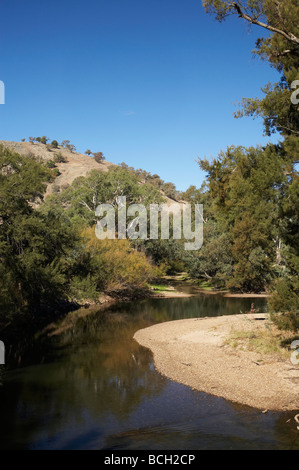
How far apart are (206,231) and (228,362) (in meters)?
43.9

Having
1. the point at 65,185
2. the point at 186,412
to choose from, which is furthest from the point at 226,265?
the point at 65,185

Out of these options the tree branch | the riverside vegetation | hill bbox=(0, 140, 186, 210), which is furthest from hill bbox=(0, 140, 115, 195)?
the tree branch

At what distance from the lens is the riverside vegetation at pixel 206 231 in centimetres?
1467

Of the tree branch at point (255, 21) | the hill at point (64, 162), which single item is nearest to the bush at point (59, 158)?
the hill at point (64, 162)

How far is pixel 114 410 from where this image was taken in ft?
43.6

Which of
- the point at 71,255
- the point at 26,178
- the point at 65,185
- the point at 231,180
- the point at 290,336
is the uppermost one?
the point at 65,185

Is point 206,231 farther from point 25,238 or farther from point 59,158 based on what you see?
point 59,158

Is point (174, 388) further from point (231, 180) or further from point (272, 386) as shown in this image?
point (231, 180)

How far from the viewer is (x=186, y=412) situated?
13039mm

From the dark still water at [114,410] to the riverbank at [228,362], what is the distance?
0.68 meters

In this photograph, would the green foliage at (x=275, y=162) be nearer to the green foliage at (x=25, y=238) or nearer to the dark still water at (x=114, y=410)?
the dark still water at (x=114, y=410)

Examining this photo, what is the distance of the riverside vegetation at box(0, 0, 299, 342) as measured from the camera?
14672 mm

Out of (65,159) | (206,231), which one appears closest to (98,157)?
(65,159)
